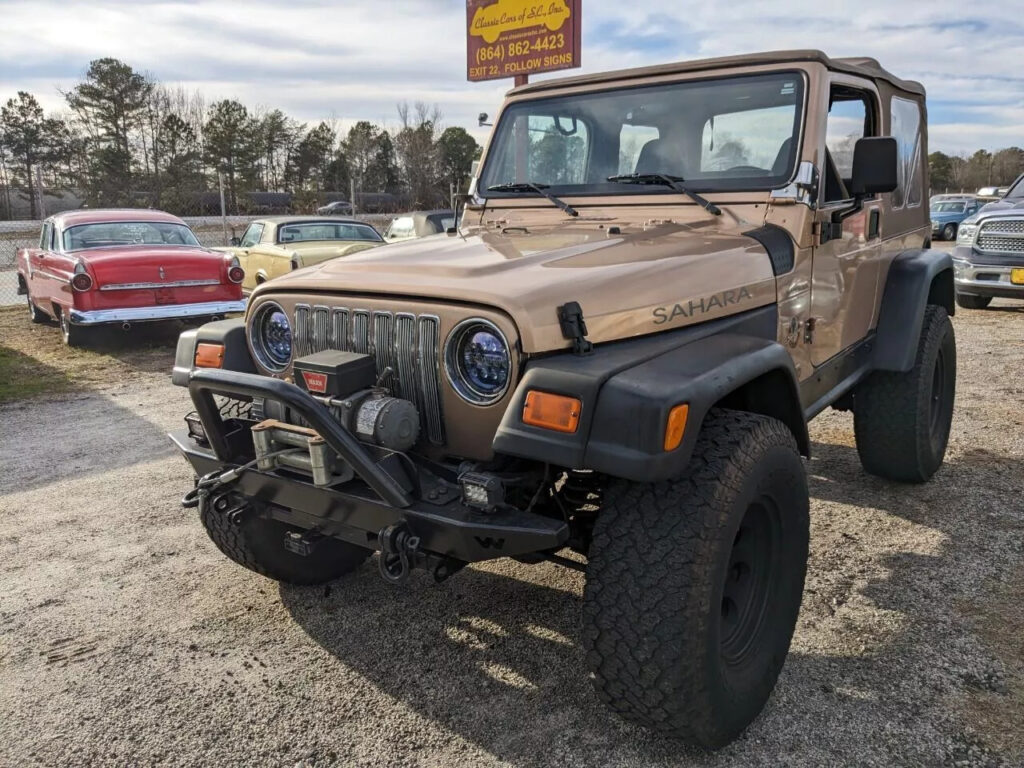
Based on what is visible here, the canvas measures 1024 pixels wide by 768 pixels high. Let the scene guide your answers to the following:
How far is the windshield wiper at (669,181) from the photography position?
3250mm

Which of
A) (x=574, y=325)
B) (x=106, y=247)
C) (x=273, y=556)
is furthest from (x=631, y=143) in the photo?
(x=106, y=247)

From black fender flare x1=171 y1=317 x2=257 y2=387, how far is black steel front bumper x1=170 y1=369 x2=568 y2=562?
1.23 feet

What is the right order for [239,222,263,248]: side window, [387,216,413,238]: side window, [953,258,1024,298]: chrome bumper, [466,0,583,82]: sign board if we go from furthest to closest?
[466,0,583,82]: sign board → [387,216,413,238]: side window → [239,222,263,248]: side window → [953,258,1024,298]: chrome bumper

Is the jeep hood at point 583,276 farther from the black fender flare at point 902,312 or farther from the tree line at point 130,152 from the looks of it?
the tree line at point 130,152

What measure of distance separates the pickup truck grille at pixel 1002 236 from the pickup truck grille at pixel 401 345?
422 inches

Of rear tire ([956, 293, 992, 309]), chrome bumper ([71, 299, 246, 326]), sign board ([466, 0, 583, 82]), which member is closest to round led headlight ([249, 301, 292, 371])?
chrome bumper ([71, 299, 246, 326])

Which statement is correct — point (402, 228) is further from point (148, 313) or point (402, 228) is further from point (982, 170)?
point (982, 170)

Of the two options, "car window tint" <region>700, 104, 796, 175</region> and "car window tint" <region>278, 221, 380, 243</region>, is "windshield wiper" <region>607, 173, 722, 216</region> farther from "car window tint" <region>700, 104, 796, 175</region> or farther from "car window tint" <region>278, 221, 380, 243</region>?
"car window tint" <region>278, 221, 380, 243</region>

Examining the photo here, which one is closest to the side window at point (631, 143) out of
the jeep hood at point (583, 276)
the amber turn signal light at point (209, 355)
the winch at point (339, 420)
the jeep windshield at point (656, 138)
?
the jeep windshield at point (656, 138)

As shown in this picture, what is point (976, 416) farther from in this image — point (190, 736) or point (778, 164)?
point (190, 736)

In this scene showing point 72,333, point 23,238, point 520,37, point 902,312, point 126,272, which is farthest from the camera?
point 23,238

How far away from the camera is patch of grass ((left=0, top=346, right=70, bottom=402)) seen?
7.65 m

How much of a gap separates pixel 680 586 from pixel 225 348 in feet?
6.04

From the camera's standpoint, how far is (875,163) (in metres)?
3.13
